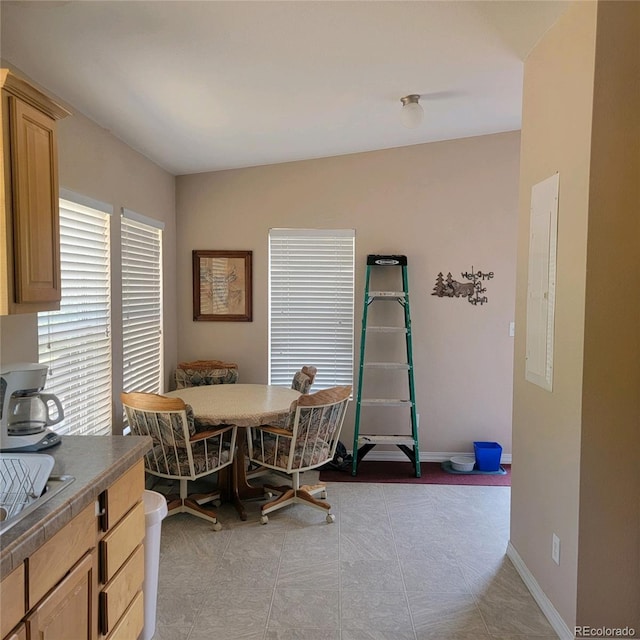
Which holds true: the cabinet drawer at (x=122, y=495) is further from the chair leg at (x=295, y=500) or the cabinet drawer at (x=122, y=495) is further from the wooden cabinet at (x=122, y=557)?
the chair leg at (x=295, y=500)

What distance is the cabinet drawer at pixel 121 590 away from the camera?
1.72 meters

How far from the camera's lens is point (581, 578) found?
2.04 metres

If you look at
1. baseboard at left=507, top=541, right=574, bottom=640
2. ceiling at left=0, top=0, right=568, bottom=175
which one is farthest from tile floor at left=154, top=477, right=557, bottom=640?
ceiling at left=0, top=0, right=568, bottom=175

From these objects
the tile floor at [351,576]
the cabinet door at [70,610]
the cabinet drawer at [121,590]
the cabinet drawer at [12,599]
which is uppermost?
the cabinet drawer at [12,599]

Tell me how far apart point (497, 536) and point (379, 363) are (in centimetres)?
164

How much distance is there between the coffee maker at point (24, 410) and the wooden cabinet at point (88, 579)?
15.3 inches

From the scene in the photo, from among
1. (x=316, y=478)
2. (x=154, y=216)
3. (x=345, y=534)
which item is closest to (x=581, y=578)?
(x=345, y=534)

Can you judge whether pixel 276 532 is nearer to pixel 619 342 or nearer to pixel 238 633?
pixel 238 633

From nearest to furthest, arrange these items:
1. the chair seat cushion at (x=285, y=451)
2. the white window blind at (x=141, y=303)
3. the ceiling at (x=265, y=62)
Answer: the ceiling at (x=265, y=62), the chair seat cushion at (x=285, y=451), the white window blind at (x=141, y=303)

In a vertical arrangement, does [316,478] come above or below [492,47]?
below

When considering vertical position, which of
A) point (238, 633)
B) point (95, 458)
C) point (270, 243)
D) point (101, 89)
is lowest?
point (238, 633)

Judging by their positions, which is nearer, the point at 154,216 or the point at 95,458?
the point at 95,458

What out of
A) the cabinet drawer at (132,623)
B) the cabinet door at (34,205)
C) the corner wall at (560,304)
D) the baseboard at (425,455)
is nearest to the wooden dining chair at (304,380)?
the baseboard at (425,455)

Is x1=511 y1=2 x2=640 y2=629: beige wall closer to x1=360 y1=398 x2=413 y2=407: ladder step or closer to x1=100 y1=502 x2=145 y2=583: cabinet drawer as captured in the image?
x1=100 y1=502 x2=145 y2=583: cabinet drawer
